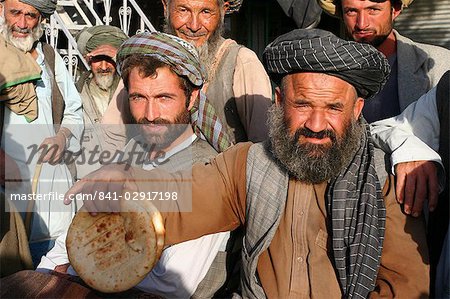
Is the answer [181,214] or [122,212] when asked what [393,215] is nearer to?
[181,214]

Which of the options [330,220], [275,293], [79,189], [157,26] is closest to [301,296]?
[275,293]

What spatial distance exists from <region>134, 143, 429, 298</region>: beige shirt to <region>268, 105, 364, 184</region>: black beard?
3.4 inches

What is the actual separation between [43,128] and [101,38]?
219 centimetres

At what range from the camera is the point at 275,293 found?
2.41 metres

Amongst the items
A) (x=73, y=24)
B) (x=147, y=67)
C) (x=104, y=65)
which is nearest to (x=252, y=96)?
(x=147, y=67)

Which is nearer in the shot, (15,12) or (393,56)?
(393,56)

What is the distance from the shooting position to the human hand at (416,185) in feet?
7.34

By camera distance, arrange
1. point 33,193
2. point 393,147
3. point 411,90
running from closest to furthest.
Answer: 1. point 393,147
2. point 411,90
3. point 33,193

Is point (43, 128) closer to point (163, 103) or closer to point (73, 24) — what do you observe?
point (163, 103)

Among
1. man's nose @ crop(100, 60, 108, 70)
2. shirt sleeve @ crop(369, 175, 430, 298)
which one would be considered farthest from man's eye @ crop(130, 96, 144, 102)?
man's nose @ crop(100, 60, 108, 70)

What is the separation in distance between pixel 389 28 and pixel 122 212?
1949 mm

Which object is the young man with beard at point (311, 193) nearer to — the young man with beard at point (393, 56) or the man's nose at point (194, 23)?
the young man with beard at point (393, 56)

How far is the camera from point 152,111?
2.83m

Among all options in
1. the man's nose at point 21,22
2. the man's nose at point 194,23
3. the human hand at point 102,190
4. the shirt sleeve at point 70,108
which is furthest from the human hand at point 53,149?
the human hand at point 102,190
